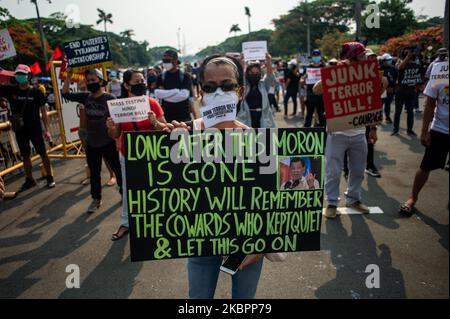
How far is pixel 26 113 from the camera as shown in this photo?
5.84m

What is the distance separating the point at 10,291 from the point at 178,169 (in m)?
2.51

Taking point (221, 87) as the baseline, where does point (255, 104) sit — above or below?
below

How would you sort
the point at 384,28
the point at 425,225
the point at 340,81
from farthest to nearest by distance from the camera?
1. the point at 384,28
2. the point at 425,225
3. the point at 340,81

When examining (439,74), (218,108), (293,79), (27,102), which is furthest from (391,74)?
(27,102)

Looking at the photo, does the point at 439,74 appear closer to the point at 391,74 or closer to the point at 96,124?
the point at 96,124

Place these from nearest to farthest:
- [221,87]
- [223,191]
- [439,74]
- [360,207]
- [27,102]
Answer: [223,191] → [221,87] → [439,74] → [360,207] → [27,102]

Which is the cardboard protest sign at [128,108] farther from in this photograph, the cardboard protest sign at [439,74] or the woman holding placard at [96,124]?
the cardboard protest sign at [439,74]

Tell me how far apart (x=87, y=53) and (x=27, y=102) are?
1.38 m

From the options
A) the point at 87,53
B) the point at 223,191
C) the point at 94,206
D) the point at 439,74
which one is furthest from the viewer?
the point at 87,53

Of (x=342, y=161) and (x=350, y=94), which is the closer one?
(x=350, y=94)

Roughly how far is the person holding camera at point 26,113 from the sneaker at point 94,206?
1.58 m
